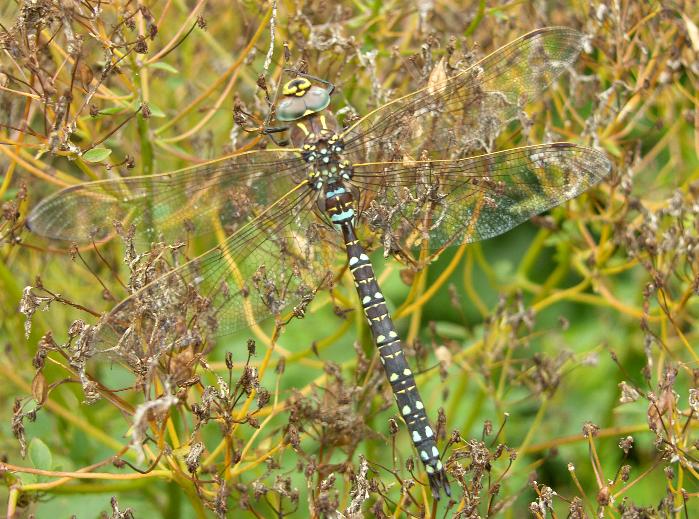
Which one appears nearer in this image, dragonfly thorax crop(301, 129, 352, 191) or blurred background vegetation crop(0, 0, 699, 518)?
blurred background vegetation crop(0, 0, 699, 518)

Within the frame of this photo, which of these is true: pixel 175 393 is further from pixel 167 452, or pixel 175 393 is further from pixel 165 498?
pixel 165 498

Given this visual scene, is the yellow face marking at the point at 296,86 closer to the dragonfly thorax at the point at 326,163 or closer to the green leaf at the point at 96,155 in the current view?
the dragonfly thorax at the point at 326,163

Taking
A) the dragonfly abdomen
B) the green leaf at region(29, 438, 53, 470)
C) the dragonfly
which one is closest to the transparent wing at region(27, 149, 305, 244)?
the dragonfly

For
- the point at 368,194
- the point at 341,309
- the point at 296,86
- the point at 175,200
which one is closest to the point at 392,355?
the point at 341,309

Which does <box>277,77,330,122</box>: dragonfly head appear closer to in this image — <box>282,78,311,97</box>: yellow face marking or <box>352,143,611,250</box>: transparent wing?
<box>282,78,311,97</box>: yellow face marking

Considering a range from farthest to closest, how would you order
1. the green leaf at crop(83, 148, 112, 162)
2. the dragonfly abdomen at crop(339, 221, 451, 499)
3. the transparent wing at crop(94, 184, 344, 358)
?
the dragonfly abdomen at crop(339, 221, 451, 499) → the green leaf at crop(83, 148, 112, 162) → the transparent wing at crop(94, 184, 344, 358)

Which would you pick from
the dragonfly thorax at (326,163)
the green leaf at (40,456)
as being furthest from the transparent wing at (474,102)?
the green leaf at (40,456)
